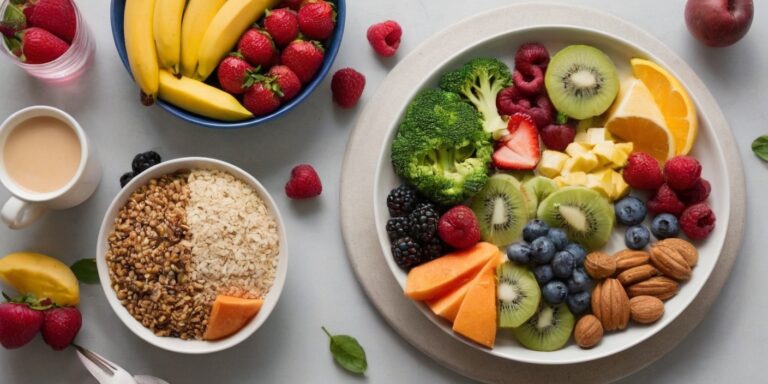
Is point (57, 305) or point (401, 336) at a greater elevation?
point (401, 336)

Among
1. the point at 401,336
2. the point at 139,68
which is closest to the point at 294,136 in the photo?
the point at 139,68

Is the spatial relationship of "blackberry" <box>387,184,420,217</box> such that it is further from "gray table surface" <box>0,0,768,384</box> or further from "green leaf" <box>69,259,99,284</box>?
"green leaf" <box>69,259,99,284</box>

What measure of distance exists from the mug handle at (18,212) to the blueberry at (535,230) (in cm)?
114

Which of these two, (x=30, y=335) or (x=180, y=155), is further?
(x=180, y=155)

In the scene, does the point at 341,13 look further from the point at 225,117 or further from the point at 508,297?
the point at 508,297

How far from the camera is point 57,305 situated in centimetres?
190

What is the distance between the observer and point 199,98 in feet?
5.92

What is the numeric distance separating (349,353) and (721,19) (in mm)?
1238

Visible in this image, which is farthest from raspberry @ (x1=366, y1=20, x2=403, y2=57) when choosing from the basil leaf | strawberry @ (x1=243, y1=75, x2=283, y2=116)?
the basil leaf

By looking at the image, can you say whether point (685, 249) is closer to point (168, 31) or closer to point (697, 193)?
point (697, 193)

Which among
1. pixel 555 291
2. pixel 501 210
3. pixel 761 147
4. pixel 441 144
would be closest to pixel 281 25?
pixel 441 144

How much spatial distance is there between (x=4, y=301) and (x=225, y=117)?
74 cm

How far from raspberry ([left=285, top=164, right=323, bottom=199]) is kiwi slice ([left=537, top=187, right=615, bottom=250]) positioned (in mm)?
552

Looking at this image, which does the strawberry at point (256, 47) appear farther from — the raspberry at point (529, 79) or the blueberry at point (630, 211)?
the blueberry at point (630, 211)
